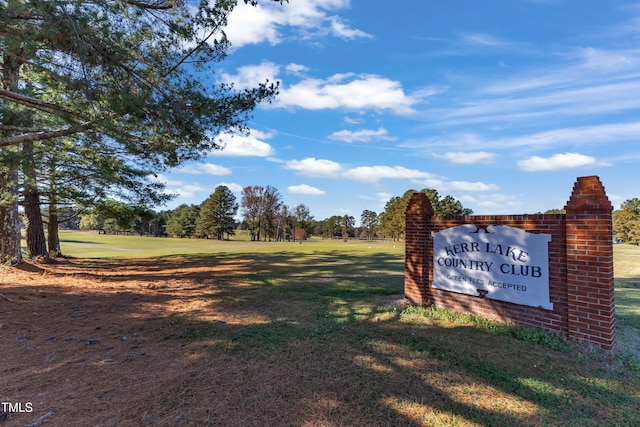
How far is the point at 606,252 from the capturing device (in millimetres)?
3920

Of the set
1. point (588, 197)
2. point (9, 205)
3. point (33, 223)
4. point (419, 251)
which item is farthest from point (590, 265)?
point (33, 223)

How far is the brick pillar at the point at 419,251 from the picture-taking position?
607 cm

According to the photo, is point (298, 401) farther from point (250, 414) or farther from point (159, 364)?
point (159, 364)

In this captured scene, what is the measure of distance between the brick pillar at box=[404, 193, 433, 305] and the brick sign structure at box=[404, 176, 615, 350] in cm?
2

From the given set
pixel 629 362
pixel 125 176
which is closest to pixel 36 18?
pixel 125 176

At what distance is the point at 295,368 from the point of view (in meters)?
3.38

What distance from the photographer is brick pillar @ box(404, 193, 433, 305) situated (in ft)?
19.9

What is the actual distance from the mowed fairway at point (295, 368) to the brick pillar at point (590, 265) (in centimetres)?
34

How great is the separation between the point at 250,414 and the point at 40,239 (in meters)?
13.9

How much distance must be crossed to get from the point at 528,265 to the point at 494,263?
0.49m

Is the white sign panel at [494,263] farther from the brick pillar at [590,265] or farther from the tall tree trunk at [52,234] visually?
the tall tree trunk at [52,234]

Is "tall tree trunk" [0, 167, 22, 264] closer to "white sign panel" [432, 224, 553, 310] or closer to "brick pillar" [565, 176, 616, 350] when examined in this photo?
"white sign panel" [432, 224, 553, 310]

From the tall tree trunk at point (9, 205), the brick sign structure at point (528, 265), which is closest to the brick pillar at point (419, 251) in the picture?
the brick sign structure at point (528, 265)

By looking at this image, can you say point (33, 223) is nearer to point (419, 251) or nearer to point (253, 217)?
point (419, 251)
